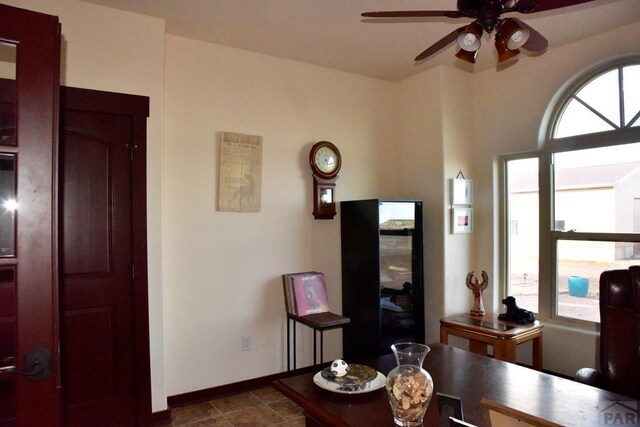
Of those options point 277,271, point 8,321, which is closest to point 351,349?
point 277,271

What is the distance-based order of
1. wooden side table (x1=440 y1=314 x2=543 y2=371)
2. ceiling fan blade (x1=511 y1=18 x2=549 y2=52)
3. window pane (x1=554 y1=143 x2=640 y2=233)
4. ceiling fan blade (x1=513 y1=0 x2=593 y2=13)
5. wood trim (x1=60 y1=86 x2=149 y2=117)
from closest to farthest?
ceiling fan blade (x1=513 y1=0 x2=593 y2=13) → ceiling fan blade (x1=511 y1=18 x2=549 y2=52) → wood trim (x1=60 y1=86 x2=149 y2=117) → wooden side table (x1=440 y1=314 x2=543 y2=371) → window pane (x1=554 y1=143 x2=640 y2=233)

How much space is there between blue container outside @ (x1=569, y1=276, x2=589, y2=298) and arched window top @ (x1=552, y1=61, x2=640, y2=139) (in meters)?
1.20

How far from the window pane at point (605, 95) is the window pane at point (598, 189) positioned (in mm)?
276

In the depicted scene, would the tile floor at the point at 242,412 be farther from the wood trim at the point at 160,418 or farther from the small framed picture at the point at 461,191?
the small framed picture at the point at 461,191

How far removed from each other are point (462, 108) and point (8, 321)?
382 cm

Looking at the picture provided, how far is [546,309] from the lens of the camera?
140 inches

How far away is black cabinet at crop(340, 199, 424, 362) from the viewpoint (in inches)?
136

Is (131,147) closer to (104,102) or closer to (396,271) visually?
(104,102)

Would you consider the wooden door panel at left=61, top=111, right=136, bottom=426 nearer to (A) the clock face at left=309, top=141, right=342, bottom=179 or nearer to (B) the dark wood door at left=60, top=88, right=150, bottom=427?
(B) the dark wood door at left=60, top=88, right=150, bottom=427

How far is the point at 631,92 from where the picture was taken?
10.1 ft

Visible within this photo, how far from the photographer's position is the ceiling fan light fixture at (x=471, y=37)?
1.82m

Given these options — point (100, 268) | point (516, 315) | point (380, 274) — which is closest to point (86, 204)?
point (100, 268)

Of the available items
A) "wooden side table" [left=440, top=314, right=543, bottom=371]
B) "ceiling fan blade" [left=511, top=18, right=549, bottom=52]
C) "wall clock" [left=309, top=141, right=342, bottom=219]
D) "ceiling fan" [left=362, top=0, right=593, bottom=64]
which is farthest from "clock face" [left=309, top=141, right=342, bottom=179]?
"ceiling fan blade" [left=511, top=18, right=549, bottom=52]

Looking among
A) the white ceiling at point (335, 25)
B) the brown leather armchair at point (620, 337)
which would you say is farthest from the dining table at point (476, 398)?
the white ceiling at point (335, 25)
